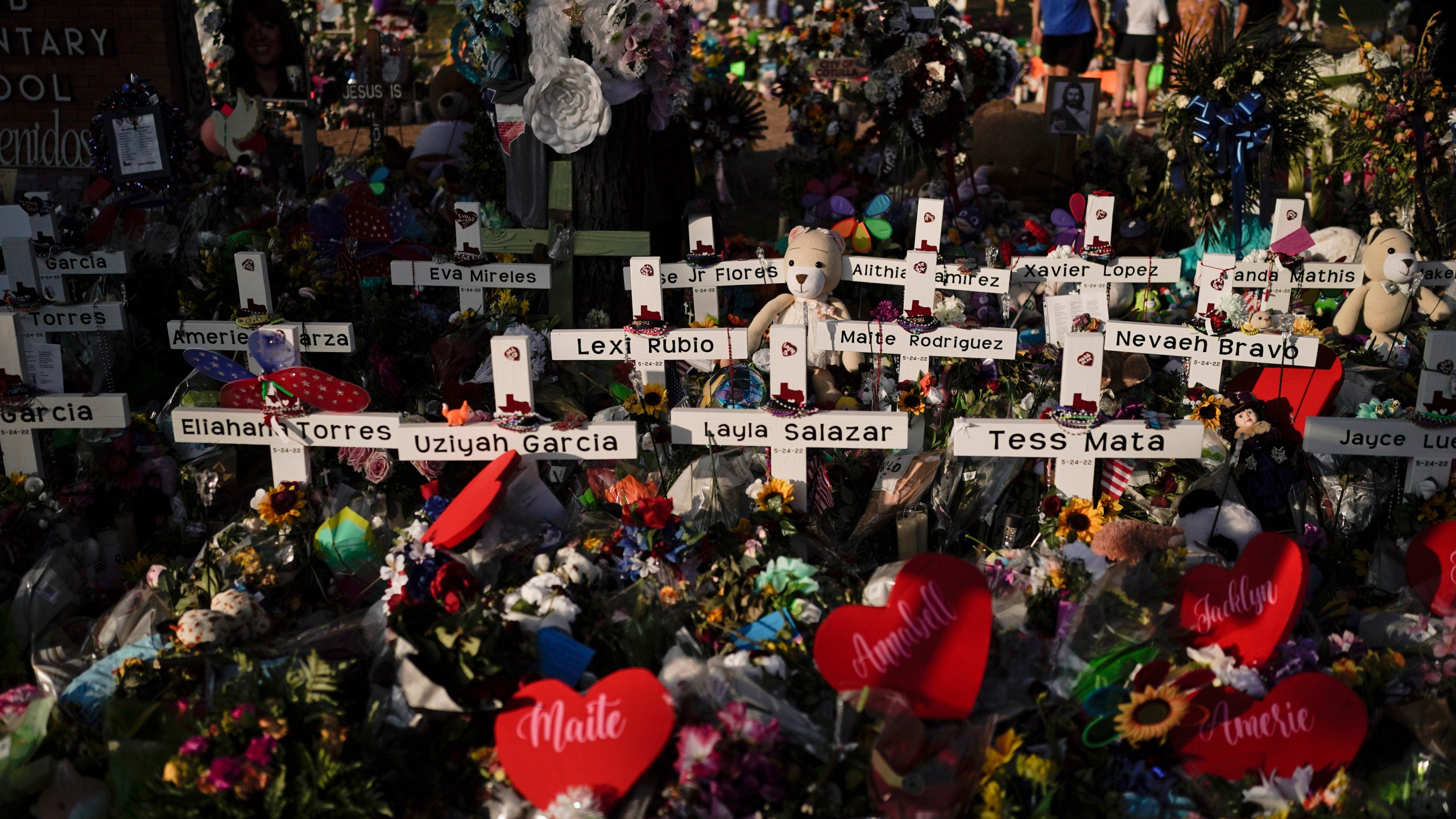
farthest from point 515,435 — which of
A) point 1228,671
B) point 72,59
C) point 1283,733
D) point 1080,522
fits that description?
point 72,59

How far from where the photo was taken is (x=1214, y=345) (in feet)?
11.8

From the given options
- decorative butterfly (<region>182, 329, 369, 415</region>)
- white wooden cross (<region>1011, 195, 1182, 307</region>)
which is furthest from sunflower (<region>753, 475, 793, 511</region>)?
white wooden cross (<region>1011, 195, 1182, 307</region>)

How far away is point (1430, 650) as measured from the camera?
2832mm

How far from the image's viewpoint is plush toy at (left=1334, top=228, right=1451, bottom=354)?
181 inches

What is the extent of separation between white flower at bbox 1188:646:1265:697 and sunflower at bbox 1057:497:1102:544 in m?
0.55

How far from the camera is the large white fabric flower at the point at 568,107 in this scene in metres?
4.91

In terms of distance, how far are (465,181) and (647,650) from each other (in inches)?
168

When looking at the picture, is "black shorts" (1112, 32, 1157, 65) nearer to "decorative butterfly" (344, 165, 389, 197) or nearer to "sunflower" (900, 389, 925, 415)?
"decorative butterfly" (344, 165, 389, 197)

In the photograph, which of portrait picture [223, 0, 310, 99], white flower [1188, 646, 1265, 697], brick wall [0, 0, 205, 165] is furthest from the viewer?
brick wall [0, 0, 205, 165]

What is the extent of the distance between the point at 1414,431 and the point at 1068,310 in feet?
4.39

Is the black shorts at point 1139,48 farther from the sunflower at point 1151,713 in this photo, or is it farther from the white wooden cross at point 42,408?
the white wooden cross at point 42,408

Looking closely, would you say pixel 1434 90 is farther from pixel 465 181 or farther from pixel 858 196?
pixel 465 181

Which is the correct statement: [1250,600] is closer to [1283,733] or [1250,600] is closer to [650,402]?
[1283,733]

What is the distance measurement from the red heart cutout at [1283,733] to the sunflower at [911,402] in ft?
4.80
